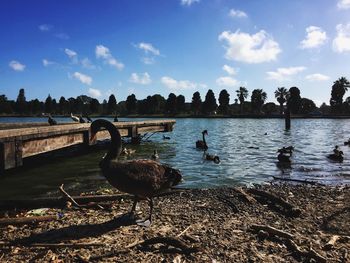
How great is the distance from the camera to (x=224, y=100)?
168375mm

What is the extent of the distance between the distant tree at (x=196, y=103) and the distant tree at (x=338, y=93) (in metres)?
Result: 58.2

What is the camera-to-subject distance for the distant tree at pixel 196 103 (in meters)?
169

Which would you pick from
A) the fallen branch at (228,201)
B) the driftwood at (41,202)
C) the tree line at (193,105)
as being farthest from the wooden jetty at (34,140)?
the tree line at (193,105)

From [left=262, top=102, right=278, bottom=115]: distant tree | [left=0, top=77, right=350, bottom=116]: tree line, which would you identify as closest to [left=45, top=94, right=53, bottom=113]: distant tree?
[left=0, top=77, right=350, bottom=116]: tree line

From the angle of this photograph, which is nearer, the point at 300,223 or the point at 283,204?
the point at 300,223

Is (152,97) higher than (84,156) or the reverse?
higher

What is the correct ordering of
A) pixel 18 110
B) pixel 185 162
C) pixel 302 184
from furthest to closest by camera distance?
pixel 18 110 → pixel 185 162 → pixel 302 184

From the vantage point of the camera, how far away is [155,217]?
8109 millimetres

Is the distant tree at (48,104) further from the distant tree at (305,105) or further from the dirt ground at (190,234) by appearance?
the dirt ground at (190,234)

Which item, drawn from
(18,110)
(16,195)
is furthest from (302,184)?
(18,110)

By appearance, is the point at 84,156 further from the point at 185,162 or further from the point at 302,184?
the point at 302,184

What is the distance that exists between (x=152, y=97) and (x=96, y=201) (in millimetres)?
163588

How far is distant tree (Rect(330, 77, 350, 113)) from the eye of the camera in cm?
15700

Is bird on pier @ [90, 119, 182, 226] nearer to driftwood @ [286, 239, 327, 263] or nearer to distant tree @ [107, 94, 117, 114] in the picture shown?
driftwood @ [286, 239, 327, 263]
